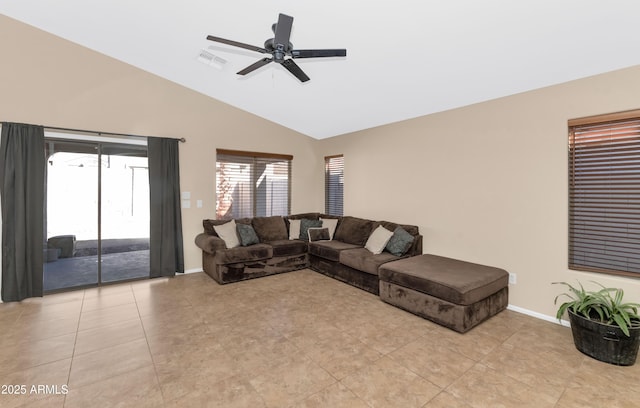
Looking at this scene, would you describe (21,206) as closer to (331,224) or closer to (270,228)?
(270,228)

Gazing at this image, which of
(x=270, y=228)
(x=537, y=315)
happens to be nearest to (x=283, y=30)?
(x=270, y=228)

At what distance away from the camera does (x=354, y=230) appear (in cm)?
507

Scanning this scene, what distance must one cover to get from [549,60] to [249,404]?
12.8 feet

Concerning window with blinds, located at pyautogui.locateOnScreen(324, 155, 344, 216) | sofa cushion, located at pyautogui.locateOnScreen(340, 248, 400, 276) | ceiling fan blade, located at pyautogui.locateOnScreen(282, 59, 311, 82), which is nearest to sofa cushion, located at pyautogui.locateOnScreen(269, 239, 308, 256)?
sofa cushion, located at pyautogui.locateOnScreen(340, 248, 400, 276)

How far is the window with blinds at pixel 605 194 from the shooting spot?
2625 mm

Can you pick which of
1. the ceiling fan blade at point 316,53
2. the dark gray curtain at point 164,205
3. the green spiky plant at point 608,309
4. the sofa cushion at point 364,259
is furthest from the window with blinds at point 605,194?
the dark gray curtain at point 164,205

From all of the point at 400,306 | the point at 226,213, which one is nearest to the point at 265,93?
the point at 226,213

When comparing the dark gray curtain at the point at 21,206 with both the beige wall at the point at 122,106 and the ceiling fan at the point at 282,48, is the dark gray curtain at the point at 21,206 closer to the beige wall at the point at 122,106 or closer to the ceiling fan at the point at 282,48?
the beige wall at the point at 122,106

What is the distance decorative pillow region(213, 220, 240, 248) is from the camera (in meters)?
4.58

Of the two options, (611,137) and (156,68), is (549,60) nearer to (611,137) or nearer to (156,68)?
(611,137)

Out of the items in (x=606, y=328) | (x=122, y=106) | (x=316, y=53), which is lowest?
(x=606, y=328)

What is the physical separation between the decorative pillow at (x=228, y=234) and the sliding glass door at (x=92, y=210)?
116cm

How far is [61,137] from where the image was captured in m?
3.84

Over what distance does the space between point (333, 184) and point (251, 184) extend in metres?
1.80
